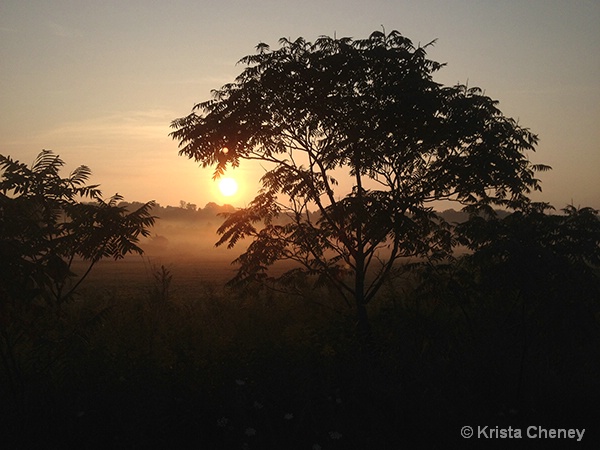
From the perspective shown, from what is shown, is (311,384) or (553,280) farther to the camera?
(311,384)

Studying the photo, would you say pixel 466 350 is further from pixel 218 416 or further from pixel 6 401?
pixel 6 401

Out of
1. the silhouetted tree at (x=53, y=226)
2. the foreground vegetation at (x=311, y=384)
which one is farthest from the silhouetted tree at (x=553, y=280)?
the silhouetted tree at (x=53, y=226)

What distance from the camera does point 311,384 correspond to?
7.50 meters

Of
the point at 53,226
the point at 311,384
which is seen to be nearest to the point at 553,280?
the point at 311,384

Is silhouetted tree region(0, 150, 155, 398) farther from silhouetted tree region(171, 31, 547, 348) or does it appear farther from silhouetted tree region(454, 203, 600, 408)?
silhouetted tree region(454, 203, 600, 408)

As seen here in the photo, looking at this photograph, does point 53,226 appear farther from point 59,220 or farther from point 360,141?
point 360,141

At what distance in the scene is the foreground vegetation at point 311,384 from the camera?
6289 mm

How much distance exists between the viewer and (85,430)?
244 inches

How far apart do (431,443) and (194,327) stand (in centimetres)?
677

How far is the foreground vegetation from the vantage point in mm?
6289

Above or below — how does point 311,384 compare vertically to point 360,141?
below

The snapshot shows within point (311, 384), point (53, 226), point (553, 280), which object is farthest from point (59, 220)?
point (553, 280)

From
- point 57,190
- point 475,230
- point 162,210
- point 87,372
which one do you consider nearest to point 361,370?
point 475,230

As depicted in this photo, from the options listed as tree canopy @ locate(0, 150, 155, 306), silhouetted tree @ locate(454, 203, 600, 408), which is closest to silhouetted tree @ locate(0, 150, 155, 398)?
tree canopy @ locate(0, 150, 155, 306)
